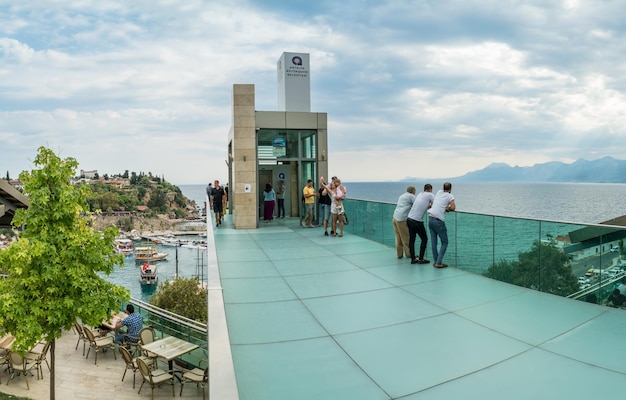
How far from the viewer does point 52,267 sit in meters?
12.4

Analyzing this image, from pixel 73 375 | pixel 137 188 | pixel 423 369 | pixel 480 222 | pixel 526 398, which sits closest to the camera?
pixel 526 398

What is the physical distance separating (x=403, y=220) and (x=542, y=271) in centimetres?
334

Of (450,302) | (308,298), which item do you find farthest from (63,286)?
(450,302)

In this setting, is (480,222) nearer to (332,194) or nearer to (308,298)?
(308,298)

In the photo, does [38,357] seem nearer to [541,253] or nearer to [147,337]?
[147,337]

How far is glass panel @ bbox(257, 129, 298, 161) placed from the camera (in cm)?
1720

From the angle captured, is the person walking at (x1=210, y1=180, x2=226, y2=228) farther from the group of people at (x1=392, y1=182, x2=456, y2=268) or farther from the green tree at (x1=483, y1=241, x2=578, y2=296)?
the green tree at (x1=483, y1=241, x2=578, y2=296)

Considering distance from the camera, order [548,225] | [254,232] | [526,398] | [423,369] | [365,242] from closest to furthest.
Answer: [526,398] < [423,369] < [548,225] < [365,242] < [254,232]

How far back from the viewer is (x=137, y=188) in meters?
190

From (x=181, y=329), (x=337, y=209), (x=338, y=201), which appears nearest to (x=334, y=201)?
(x=338, y=201)

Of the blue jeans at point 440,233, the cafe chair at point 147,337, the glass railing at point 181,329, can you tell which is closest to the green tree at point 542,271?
the blue jeans at point 440,233

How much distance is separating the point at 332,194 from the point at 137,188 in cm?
19148

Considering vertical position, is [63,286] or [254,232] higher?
[254,232]

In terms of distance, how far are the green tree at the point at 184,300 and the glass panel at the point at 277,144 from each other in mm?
21561
